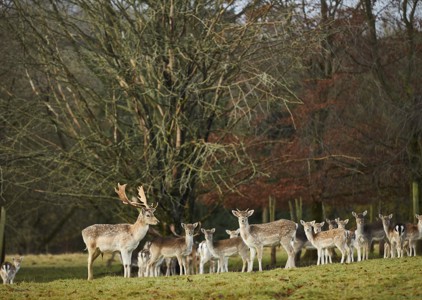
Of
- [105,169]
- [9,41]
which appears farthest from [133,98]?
[9,41]

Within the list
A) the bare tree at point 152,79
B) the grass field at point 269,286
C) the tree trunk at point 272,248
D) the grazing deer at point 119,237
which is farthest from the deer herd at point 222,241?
the tree trunk at point 272,248

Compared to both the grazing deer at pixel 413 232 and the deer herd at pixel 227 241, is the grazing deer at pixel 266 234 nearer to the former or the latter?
the deer herd at pixel 227 241

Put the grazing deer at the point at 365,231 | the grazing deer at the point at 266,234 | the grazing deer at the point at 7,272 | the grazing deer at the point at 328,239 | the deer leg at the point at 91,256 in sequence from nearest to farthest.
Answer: the deer leg at the point at 91,256
the grazing deer at the point at 266,234
the grazing deer at the point at 328,239
the grazing deer at the point at 7,272
the grazing deer at the point at 365,231

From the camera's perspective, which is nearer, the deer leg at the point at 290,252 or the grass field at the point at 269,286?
the grass field at the point at 269,286

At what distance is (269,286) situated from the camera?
15.3 meters

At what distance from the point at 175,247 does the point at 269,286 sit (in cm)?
464

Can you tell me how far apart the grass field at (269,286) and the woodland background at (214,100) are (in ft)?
12.7

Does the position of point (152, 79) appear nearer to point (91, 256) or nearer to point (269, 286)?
point (91, 256)

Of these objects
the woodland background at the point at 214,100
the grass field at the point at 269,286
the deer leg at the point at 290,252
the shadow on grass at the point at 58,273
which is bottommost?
the shadow on grass at the point at 58,273

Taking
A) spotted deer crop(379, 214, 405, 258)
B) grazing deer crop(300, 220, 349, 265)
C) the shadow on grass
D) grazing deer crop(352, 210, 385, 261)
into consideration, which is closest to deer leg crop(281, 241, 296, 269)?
grazing deer crop(300, 220, 349, 265)

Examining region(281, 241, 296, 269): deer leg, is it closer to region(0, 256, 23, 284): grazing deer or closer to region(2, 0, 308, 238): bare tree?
region(2, 0, 308, 238): bare tree

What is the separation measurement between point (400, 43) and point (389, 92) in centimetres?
146

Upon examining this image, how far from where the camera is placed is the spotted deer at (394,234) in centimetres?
2038

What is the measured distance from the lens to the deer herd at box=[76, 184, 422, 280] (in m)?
19.0
